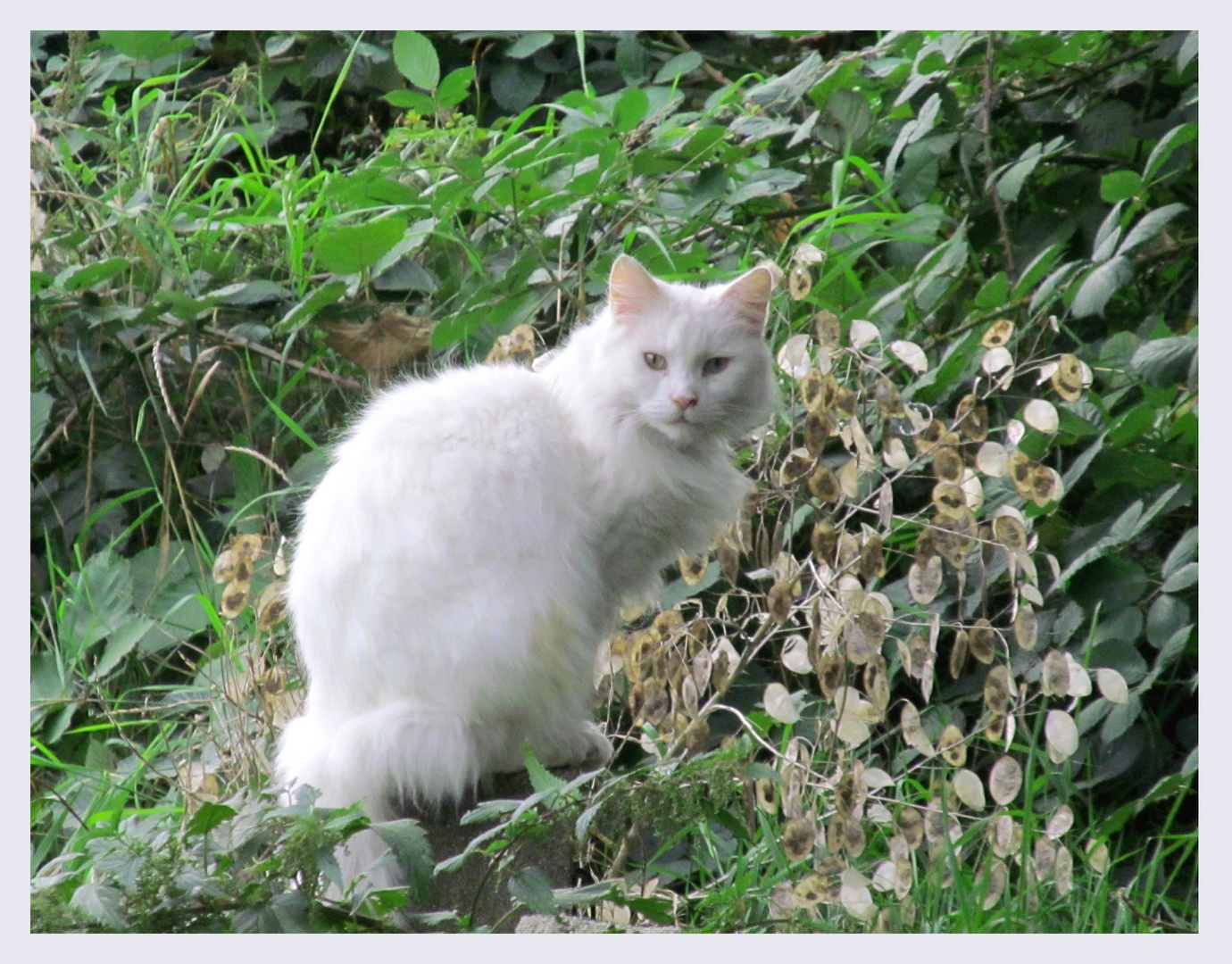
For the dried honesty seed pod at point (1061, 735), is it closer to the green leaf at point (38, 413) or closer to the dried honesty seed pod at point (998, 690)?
the dried honesty seed pod at point (998, 690)

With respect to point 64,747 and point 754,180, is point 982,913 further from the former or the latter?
point 64,747

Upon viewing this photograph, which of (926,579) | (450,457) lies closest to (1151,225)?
(926,579)

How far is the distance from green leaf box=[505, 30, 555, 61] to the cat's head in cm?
95

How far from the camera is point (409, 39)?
266cm

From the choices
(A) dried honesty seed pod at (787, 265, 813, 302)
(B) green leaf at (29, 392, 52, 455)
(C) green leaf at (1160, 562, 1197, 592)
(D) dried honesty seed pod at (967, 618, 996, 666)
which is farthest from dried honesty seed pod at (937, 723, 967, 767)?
(B) green leaf at (29, 392, 52, 455)

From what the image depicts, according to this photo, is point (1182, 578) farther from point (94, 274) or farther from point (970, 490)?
point (94, 274)

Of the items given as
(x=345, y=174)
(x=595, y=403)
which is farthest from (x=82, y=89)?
(x=595, y=403)

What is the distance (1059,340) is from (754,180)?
80 cm

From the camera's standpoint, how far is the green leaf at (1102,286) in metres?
2.44

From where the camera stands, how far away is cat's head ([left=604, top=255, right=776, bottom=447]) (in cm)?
196

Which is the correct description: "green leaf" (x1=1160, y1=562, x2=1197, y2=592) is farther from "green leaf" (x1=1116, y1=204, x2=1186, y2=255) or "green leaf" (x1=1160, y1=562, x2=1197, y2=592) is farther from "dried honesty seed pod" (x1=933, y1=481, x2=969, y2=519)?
"green leaf" (x1=1116, y1=204, x2=1186, y2=255)

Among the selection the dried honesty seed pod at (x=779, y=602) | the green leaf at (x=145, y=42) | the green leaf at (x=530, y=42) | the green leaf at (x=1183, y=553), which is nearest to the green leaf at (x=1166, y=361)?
the green leaf at (x=1183, y=553)

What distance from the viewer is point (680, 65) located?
9.40ft

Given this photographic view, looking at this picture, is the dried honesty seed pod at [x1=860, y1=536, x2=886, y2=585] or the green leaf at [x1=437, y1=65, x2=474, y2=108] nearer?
the dried honesty seed pod at [x1=860, y1=536, x2=886, y2=585]
